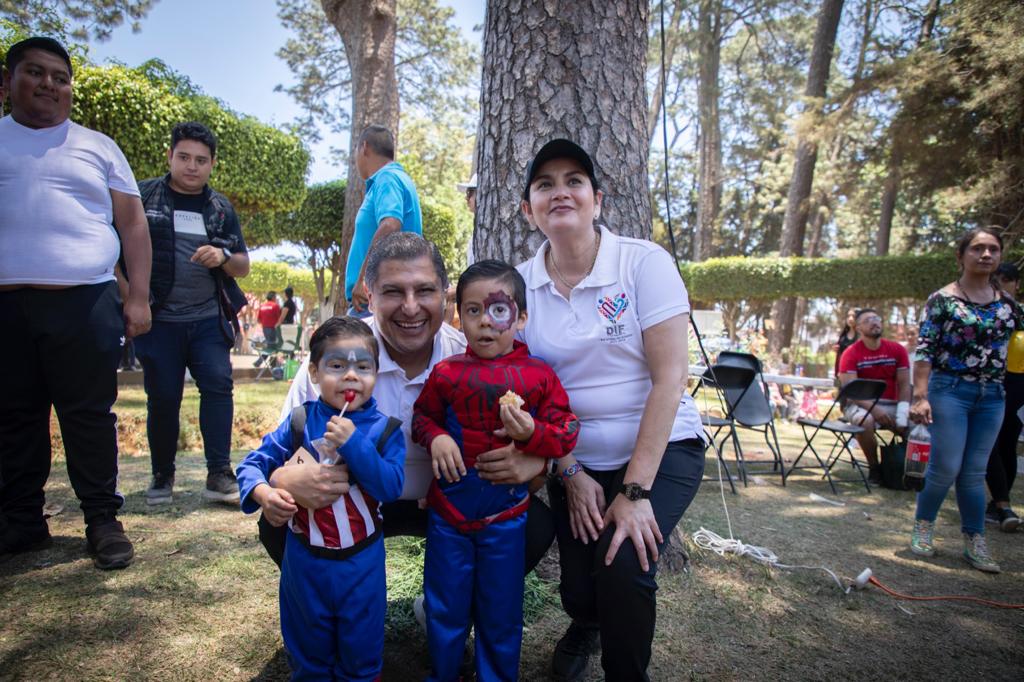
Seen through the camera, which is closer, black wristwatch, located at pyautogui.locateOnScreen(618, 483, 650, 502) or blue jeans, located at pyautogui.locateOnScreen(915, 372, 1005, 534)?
black wristwatch, located at pyautogui.locateOnScreen(618, 483, 650, 502)

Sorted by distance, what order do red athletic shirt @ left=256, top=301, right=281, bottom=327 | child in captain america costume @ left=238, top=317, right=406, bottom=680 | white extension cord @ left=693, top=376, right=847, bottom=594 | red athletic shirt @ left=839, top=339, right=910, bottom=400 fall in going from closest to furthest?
child in captain america costume @ left=238, top=317, right=406, bottom=680, white extension cord @ left=693, top=376, right=847, bottom=594, red athletic shirt @ left=839, top=339, right=910, bottom=400, red athletic shirt @ left=256, top=301, right=281, bottom=327

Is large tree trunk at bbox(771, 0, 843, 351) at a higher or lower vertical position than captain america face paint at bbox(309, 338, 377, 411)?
higher

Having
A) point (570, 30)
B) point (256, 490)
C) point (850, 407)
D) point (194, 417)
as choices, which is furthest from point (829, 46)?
point (256, 490)

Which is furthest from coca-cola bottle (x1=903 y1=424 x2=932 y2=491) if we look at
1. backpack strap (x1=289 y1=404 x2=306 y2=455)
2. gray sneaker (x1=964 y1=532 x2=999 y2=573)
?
backpack strap (x1=289 y1=404 x2=306 y2=455)

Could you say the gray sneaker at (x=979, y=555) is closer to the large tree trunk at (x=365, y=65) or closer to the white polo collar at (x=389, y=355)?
the white polo collar at (x=389, y=355)

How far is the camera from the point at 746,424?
602 centimetres

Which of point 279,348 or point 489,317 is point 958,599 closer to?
point 489,317

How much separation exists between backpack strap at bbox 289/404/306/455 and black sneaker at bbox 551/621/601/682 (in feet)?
3.94

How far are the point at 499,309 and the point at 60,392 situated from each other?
2018mm

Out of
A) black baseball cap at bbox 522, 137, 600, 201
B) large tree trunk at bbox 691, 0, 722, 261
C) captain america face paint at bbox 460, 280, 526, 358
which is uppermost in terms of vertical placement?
large tree trunk at bbox 691, 0, 722, 261

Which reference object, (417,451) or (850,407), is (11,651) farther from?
(850,407)

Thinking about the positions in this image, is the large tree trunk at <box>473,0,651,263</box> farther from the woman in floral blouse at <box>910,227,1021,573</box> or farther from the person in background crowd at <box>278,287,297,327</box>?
the person in background crowd at <box>278,287,297,327</box>

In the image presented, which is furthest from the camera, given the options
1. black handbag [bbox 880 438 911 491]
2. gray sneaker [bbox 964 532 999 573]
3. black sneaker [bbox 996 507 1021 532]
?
black handbag [bbox 880 438 911 491]

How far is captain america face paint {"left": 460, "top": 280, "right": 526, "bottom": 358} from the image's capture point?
1932 mm
